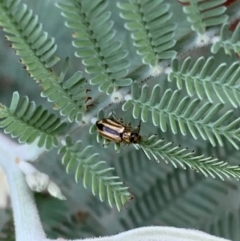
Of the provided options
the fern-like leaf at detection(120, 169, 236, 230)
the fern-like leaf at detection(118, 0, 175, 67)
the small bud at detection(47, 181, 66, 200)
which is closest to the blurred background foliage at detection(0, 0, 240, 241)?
the fern-like leaf at detection(120, 169, 236, 230)

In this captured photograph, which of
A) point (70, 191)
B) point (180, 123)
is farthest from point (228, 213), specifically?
point (180, 123)

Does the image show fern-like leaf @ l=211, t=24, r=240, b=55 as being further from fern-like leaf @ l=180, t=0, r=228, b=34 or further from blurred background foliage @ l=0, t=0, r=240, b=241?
blurred background foliage @ l=0, t=0, r=240, b=241

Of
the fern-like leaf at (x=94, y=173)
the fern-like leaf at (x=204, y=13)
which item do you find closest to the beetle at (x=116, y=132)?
the fern-like leaf at (x=94, y=173)

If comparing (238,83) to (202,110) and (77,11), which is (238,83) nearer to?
(202,110)

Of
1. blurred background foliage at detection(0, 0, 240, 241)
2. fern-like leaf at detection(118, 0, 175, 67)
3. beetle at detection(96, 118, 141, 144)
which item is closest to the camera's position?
fern-like leaf at detection(118, 0, 175, 67)

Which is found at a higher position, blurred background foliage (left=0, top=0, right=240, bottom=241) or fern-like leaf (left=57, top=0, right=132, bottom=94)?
fern-like leaf (left=57, top=0, right=132, bottom=94)

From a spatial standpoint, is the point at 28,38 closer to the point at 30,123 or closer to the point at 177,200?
the point at 30,123

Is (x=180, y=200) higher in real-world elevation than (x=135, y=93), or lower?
lower
